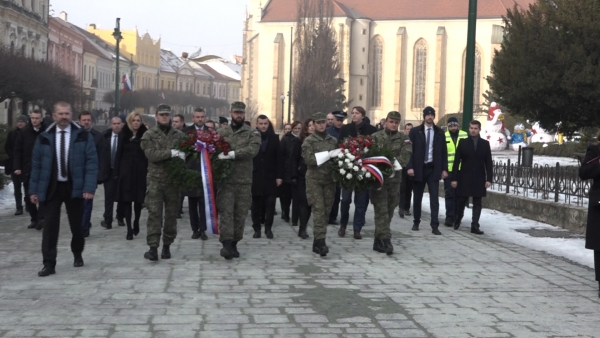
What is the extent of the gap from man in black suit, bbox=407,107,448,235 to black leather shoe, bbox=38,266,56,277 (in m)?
6.41

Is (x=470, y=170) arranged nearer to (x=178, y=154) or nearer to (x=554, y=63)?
(x=178, y=154)

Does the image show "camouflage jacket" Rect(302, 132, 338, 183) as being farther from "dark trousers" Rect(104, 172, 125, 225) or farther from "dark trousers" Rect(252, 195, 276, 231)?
"dark trousers" Rect(104, 172, 125, 225)

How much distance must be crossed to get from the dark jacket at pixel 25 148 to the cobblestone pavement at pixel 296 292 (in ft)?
4.68

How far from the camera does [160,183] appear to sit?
10.5 m

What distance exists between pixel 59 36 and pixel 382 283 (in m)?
69.3

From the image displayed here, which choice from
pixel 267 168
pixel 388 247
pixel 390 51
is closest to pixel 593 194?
pixel 388 247

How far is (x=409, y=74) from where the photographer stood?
97688 millimetres

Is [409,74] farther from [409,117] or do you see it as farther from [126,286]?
[126,286]

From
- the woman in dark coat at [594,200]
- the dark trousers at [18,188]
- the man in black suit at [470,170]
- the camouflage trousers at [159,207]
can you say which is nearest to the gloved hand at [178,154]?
the camouflage trousers at [159,207]

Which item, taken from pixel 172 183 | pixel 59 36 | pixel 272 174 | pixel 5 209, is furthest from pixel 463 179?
pixel 59 36

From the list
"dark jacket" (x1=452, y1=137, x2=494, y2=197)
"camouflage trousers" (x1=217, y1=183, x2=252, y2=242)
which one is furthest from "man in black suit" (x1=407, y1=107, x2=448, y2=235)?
"camouflage trousers" (x1=217, y1=183, x2=252, y2=242)

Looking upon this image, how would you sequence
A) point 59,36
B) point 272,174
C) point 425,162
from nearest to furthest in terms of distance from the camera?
point 272,174
point 425,162
point 59,36

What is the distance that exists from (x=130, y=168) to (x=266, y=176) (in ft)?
6.36

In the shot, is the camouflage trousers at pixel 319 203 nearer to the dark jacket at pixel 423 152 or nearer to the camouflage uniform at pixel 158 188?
the camouflage uniform at pixel 158 188
